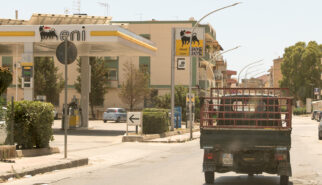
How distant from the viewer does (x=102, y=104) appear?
77.8 m

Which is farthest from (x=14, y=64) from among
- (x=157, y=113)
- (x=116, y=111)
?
(x=157, y=113)

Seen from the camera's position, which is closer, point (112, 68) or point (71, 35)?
point (71, 35)

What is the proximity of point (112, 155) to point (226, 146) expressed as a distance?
9879 mm

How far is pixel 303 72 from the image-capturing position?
114812mm

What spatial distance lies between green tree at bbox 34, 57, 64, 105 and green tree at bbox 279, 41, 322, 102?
5618 cm

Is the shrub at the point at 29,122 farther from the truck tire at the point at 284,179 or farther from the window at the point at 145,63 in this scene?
the window at the point at 145,63

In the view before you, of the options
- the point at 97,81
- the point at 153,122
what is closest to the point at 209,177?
the point at 153,122

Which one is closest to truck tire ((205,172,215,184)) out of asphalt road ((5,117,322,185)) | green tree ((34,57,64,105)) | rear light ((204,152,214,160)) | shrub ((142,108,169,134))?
asphalt road ((5,117,322,185))

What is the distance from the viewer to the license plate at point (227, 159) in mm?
11328

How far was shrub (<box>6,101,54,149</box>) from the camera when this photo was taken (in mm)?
17391

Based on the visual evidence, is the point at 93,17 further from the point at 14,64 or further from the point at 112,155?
the point at 14,64

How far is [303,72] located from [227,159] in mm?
106821

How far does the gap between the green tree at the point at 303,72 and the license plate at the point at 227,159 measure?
105 meters

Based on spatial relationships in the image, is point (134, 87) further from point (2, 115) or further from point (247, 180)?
point (247, 180)
